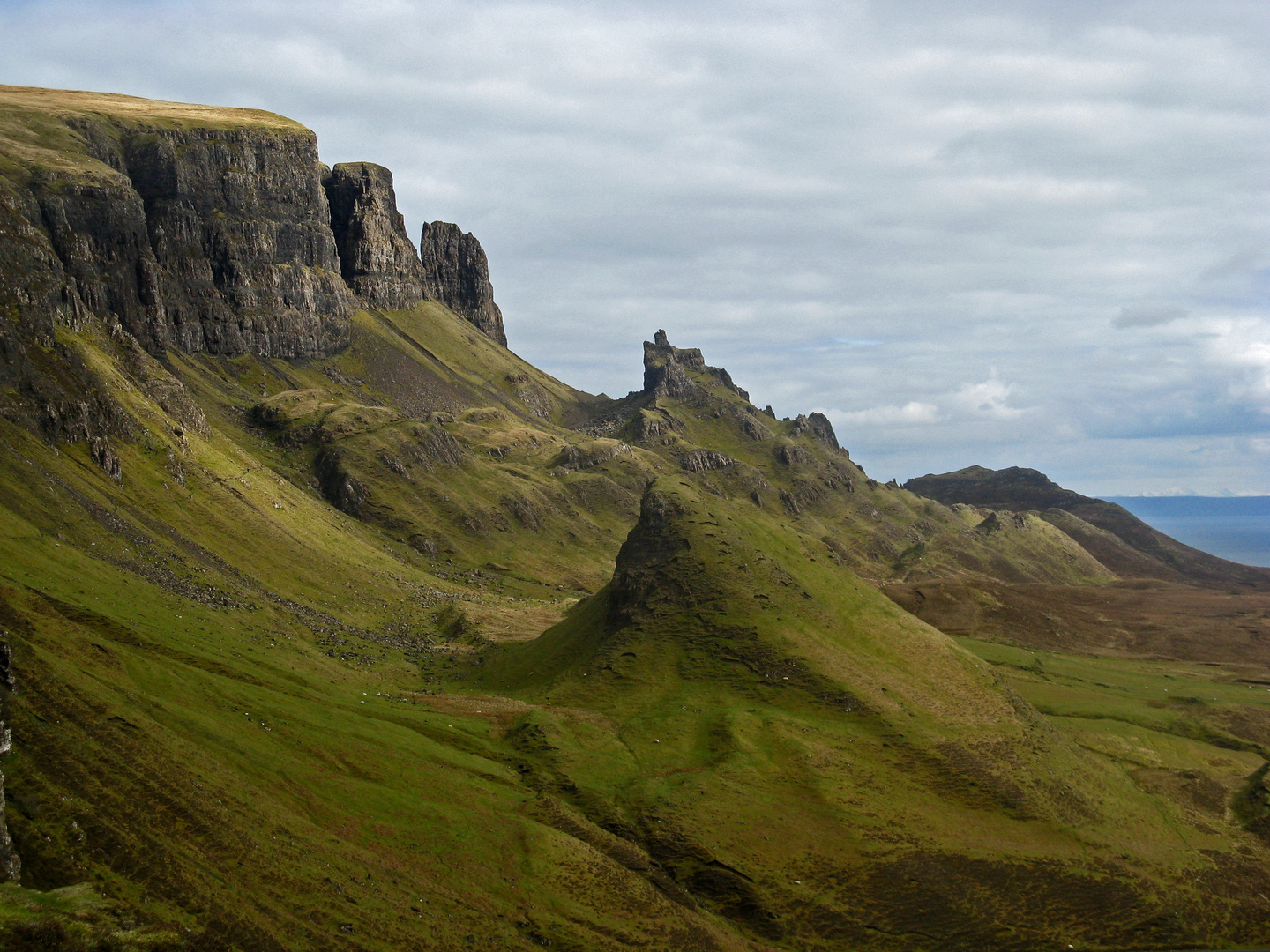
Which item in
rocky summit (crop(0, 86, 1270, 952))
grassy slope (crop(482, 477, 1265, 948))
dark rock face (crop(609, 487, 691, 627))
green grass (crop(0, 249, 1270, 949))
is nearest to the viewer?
rocky summit (crop(0, 86, 1270, 952))

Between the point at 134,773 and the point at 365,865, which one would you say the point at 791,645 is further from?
the point at 134,773

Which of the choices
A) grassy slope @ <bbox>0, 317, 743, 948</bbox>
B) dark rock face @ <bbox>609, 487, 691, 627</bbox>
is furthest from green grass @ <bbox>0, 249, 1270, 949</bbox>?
dark rock face @ <bbox>609, 487, 691, 627</bbox>

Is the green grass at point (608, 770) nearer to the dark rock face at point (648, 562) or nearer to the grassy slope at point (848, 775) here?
the grassy slope at point (848, 775)

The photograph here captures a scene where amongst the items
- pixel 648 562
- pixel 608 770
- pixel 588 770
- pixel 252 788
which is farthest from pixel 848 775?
pixel 252 788

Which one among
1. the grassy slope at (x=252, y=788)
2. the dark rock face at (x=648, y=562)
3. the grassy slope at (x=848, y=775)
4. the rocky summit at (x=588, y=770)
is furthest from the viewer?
the dark rock face at (x=648, y=562)

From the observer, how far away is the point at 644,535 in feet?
519

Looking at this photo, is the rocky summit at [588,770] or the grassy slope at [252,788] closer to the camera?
the grassy slope at [252,788]

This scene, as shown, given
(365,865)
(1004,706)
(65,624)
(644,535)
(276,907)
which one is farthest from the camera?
(644,535)

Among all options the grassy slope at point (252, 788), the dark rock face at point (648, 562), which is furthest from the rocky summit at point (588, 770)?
the dark rock face at point (648, 562)

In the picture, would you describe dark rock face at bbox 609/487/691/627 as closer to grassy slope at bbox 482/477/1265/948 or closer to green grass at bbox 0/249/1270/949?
green grass at bbox 0/249/1270/949

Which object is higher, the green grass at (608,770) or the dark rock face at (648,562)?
the dark rock face at (648,562)

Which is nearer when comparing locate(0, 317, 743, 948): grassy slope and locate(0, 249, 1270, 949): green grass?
locate(0, 317, 743, 948): grassy slope

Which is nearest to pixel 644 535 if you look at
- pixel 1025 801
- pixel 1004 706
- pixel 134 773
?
pixel 1004 706

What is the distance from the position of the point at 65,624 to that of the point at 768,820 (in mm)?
74420
